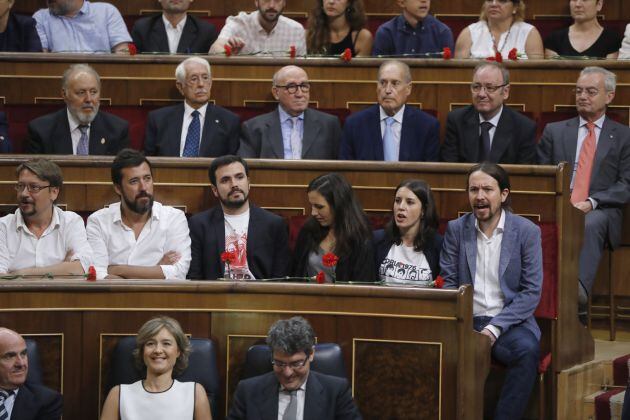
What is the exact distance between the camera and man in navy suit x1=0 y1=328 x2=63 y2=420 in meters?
2.25

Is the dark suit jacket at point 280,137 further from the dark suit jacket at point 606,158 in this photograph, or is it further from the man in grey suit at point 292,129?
the dark suit jacket at point 606,158

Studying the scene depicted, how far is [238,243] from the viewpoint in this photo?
2.73 metres

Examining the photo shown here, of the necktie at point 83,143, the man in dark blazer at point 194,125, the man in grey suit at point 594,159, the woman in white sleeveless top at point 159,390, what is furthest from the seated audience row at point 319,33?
the woman in white sleeveless top at point 159,390

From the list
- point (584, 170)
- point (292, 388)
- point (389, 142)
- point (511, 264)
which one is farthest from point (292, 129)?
point (292, 388)

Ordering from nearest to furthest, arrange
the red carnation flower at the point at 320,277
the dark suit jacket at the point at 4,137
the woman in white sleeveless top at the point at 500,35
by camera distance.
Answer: the red carnation flower at the point at 320,277 → the dark suit jacket at the point at 4,137 → the woman in white sleeveless top at the point at 500,35

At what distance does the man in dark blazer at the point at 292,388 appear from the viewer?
2.23m

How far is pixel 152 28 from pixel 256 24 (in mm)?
314

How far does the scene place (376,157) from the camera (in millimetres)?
3115

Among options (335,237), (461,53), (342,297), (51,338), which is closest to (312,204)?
(335,237)

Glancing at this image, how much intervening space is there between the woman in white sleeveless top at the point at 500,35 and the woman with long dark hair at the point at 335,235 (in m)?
1.03

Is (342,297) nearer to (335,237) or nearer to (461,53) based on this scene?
(335,237)

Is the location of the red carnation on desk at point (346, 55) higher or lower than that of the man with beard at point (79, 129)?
higher

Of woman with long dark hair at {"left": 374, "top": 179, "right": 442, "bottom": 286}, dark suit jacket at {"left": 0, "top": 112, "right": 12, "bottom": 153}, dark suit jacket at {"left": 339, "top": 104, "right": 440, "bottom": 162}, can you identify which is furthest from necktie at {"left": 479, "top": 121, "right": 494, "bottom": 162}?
dark suit jacket at {"left": 0, "top": 112, "right": 12, "bottom": 153}

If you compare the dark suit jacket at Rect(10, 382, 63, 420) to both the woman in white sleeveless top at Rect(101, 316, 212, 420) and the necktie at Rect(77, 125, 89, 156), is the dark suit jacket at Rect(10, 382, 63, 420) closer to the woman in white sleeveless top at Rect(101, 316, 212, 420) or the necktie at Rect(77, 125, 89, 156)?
the woman in white sleeveless top at Rect(101, 316, 212, 420)
